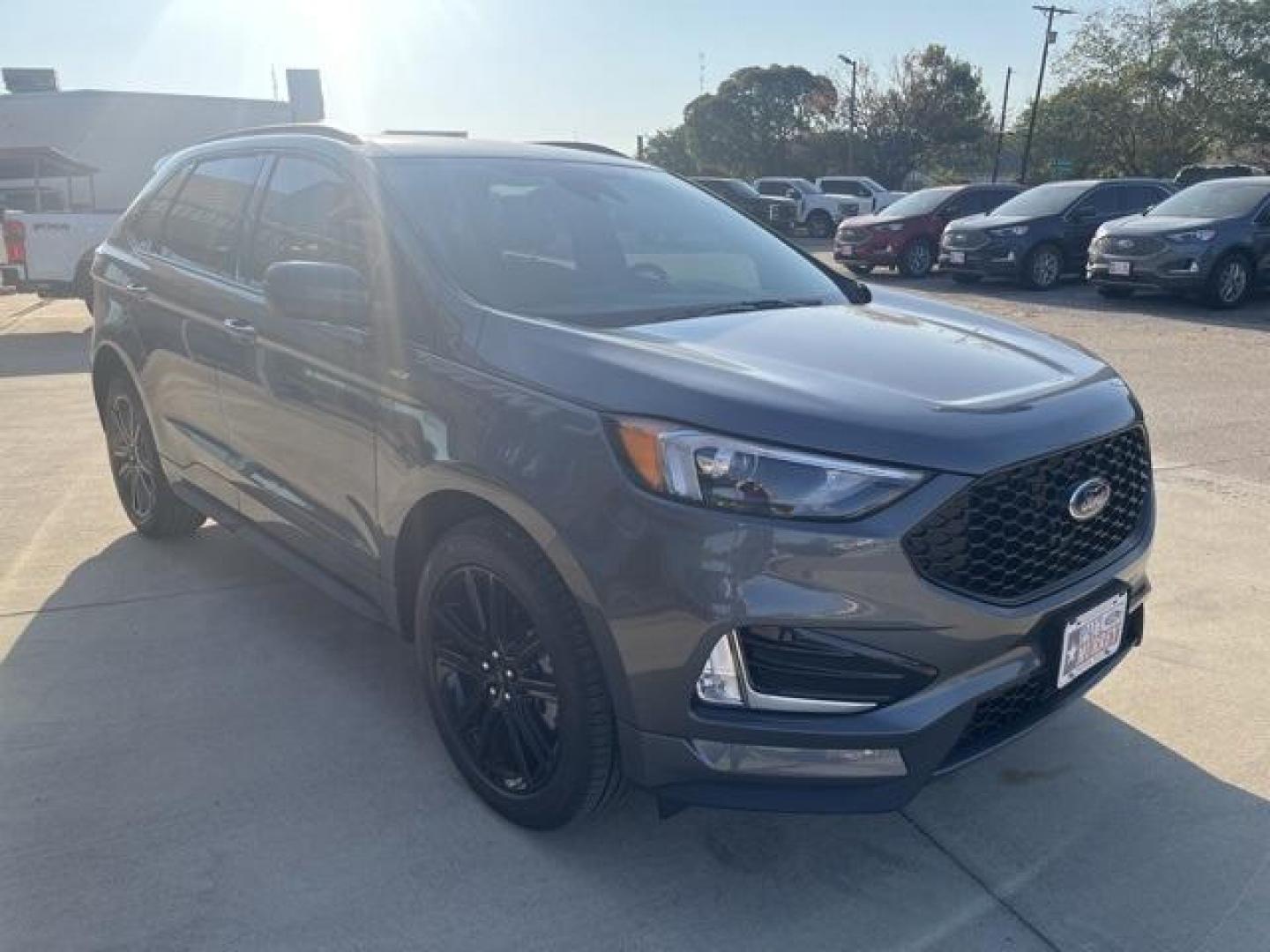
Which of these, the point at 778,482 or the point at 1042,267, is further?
the point at 1042,267

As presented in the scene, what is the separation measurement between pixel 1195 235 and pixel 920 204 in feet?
18.9

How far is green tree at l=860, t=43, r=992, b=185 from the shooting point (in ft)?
173

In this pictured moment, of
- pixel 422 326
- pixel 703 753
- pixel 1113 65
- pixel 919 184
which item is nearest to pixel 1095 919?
pixel 703 753

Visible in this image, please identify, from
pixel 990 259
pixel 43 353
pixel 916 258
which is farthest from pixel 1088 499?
pixel 916 258

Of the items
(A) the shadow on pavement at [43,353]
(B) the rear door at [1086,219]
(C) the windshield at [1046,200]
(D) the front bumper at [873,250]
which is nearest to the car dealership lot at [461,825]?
(A) the shadow on pavement at [43,353]

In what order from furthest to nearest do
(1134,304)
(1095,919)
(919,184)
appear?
1. (919,184)
2. (1134,304)
3. (1095,919)

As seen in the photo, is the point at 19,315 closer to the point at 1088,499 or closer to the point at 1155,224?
the point at 1155,224

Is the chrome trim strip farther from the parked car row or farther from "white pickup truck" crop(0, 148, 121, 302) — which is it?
the parked car row

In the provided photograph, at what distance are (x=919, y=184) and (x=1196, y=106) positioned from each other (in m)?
13.8

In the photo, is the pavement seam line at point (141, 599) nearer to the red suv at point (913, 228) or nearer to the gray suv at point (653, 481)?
the gray suv at point (653, 481)

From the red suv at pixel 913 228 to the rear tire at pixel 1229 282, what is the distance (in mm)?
5308

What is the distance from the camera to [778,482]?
2.13 m

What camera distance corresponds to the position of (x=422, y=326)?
2.73 meters

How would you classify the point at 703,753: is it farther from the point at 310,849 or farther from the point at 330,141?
the point at 330,141
